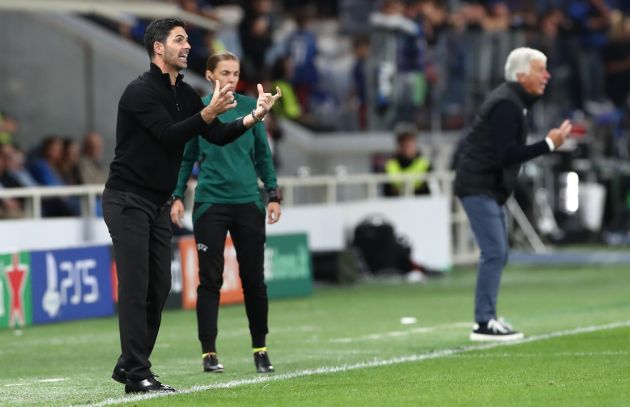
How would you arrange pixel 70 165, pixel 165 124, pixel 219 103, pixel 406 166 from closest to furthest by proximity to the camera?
pixel 219 103 → pixel 165 124 → pixel 70 165 → pixel 406 166

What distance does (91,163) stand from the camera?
21.2 metres

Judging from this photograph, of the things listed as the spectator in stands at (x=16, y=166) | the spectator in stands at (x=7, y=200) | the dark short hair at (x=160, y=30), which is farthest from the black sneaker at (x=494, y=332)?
the spectator in stands at (x=16, y=166)

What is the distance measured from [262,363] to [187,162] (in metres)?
1.49

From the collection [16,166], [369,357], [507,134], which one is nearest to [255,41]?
[16,166]

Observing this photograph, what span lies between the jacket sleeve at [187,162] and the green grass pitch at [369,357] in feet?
4.01

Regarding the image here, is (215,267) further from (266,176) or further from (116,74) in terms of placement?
(116,74)

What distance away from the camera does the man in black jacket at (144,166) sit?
9836 millimetres

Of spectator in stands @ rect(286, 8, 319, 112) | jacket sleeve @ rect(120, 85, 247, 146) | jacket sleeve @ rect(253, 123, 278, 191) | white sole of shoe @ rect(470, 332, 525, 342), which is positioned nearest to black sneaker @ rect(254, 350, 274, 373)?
jacket sleeve @ rect(253, 123, 278, 191)

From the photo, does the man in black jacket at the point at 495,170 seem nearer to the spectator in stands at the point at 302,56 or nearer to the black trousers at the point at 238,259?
the black trousers at the point at 238,259

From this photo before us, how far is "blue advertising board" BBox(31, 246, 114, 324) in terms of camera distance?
657 inches

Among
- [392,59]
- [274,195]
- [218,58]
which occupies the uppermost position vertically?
[392,59]

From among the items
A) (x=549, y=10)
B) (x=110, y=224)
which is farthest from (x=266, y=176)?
(x=549, y=10)

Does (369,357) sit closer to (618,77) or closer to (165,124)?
(165,124)

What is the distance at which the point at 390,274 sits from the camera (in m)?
22.5
